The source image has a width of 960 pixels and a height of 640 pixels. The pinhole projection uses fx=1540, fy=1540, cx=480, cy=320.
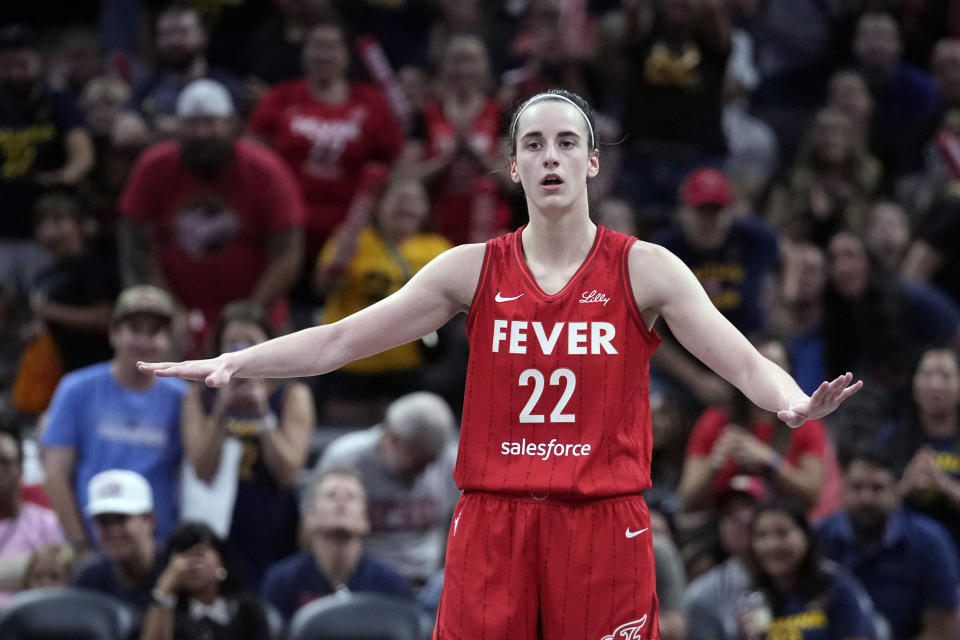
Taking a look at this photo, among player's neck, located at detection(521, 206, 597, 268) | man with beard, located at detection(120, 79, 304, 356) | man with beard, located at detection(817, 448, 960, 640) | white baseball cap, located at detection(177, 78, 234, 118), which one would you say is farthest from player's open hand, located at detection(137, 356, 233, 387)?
white baseball cap, located at detection(177, 78, 234, 118)

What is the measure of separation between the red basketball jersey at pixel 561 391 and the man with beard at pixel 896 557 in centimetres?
348

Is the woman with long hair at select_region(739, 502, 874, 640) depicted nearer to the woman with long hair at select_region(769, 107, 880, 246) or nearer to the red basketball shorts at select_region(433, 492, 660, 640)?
the red basketball shorts at select_region(433, 492, 660, 640)

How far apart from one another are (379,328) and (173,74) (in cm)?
628

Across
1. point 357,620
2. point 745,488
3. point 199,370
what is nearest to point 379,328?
point 199,370

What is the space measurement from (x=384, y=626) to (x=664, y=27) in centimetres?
517

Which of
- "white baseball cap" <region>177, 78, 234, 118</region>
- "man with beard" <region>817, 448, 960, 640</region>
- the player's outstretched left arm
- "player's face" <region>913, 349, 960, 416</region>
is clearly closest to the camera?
the player's outstretched left arm

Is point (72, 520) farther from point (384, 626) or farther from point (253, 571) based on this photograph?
point (384, 626)

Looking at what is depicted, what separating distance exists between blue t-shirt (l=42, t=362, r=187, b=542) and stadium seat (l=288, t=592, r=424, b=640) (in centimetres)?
122

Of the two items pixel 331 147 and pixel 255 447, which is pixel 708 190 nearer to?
pixel 331 147

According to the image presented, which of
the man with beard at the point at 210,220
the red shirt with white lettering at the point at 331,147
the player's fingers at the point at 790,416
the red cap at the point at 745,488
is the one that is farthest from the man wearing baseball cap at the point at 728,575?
the red shirt with white lettering at the point at 331,147

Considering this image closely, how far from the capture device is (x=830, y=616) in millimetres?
6559

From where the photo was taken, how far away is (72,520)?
6934mm

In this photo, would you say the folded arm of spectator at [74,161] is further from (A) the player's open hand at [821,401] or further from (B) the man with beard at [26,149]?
(A) the player's open hand at [821,401]

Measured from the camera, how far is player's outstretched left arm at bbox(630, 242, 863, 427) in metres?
3.84
